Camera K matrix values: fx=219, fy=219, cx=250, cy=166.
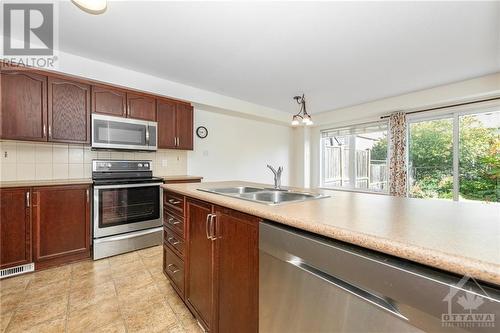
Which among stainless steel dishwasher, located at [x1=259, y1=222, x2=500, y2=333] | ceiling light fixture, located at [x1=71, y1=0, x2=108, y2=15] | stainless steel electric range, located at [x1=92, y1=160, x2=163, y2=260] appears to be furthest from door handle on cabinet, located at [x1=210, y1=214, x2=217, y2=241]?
stainless steel electric range, located at [x1=92, y1=160, x2=163, y2=260]

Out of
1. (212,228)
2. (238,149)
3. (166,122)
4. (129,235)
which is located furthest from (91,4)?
(238,149)

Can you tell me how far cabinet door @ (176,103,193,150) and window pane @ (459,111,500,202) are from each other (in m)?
4.42

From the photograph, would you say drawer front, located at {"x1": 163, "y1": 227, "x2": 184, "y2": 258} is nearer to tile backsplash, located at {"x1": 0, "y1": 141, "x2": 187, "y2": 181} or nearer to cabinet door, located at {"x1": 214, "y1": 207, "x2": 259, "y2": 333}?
cabinet door, located at {"x1": 214, "y1": 207, "x2": 259, "y2": 333}

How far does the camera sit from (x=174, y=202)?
1842 mm

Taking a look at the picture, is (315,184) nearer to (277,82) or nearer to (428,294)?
(277,82)

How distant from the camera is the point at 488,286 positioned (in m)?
0.49

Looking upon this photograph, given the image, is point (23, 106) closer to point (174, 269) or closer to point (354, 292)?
point (174, 269)

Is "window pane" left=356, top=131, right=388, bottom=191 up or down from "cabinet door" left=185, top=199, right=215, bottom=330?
up

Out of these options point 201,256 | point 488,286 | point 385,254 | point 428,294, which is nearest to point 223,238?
point 201,256

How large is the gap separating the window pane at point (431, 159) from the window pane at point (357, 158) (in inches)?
19.9

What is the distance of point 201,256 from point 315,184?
4729 millimetres

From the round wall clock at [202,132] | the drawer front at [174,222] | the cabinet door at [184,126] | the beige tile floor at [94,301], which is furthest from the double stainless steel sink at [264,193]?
the round wall clock at [202,132]

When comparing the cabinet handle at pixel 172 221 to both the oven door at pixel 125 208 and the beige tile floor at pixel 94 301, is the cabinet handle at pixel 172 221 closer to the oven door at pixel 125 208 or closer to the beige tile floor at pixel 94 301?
the beige tile floor at pixel 94 301

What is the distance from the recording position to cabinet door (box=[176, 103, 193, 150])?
3.52 meters
